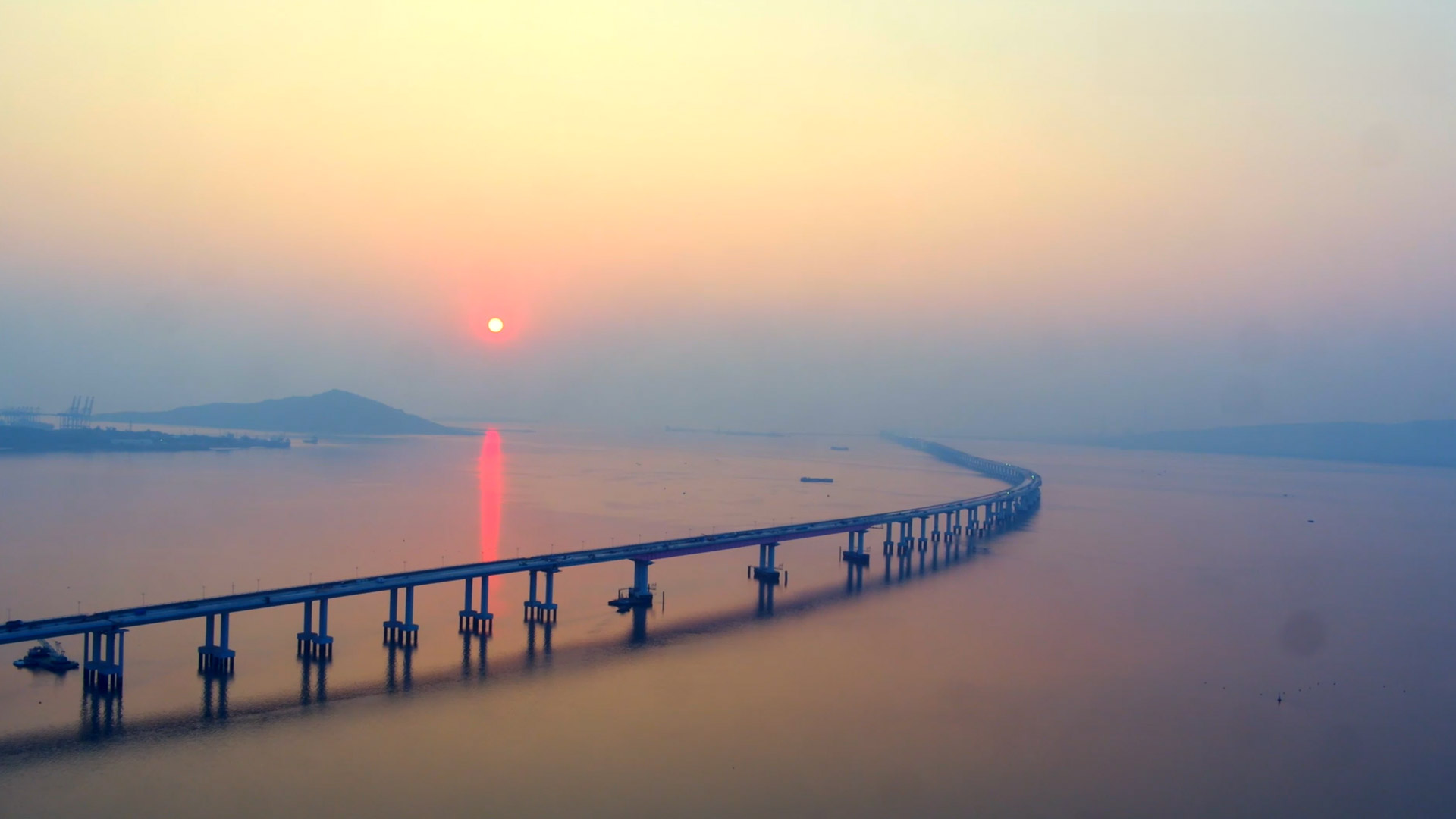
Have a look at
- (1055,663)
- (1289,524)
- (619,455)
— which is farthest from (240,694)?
(619,455)

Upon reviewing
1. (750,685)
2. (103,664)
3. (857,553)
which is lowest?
(750,685)

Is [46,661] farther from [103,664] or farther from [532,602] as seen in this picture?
[532,602]

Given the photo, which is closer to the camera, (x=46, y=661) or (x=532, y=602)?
(x=46, y=661)

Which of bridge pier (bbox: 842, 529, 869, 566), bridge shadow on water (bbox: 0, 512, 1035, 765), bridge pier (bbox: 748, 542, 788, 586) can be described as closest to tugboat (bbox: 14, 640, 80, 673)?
bridge shadow on water (bbox: 0, 512, 1035, 765)

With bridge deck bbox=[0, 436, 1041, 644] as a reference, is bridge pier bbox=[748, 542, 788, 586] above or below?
below

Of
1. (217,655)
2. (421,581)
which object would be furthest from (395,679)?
(421,581)

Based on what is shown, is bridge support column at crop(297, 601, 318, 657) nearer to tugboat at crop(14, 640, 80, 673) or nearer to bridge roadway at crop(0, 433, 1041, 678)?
bridge roadway at crop(0, 433, 1041, 678)
